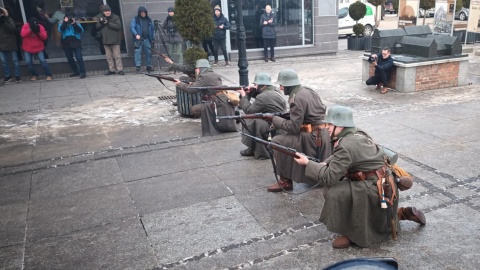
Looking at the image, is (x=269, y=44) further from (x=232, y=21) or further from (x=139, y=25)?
(x=139, y=25)

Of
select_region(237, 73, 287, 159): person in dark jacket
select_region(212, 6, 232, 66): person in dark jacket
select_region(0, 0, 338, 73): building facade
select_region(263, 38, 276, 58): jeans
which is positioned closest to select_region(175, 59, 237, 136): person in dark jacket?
select_region(237, 73, 287, 159): person in dark jacket

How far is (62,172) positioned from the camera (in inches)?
267

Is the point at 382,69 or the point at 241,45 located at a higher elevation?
the point at 241,45

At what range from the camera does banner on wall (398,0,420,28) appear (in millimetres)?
16298

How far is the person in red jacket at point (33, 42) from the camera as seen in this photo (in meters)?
12.9

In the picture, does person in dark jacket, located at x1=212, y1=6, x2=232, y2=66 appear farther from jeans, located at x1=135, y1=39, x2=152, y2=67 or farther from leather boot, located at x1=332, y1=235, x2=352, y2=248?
leather boot, located at x1=332, y1=235, x2=352, y2=248

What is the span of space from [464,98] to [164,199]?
778 centimetres

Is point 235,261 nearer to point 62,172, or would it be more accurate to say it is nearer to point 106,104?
point 62,172

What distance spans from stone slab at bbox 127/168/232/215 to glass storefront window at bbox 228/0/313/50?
10.9 metres

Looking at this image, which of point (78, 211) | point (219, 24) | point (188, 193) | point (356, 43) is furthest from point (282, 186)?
point (356, 43)

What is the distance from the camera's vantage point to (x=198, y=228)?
4.96m

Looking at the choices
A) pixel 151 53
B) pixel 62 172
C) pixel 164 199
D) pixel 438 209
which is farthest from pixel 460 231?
pixel 151 53

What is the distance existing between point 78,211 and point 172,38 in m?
9.97

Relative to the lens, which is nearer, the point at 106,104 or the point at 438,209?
the point at 438,209
